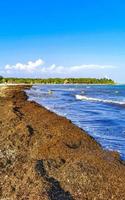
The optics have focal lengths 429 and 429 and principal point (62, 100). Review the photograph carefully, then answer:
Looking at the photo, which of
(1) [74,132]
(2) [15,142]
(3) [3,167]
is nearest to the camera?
(3) [3,167]

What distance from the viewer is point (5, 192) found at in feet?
31.2

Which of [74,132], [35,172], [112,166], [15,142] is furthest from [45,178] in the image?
[74,132]

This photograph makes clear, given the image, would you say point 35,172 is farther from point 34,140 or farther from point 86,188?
point 34,140

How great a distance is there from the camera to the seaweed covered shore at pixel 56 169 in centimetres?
968

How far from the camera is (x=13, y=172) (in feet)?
36.8

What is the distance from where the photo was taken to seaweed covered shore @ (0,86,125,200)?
968 centimetres

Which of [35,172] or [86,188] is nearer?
[86,188]

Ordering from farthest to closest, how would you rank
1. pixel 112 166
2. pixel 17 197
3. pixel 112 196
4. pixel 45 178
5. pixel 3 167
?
pixel 112 166 → pixel 3 167 → pixel 45 178 → pixel 112 196 → pixel 17 197

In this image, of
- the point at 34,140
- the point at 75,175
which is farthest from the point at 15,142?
the point at 75,175

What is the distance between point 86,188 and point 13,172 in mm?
2159

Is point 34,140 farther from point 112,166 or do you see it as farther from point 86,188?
point 86,188

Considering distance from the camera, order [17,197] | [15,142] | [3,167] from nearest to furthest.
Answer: [17,197]
[3,167]
[15,142]

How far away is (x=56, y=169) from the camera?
38.3 ft

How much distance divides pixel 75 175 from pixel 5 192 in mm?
2217
